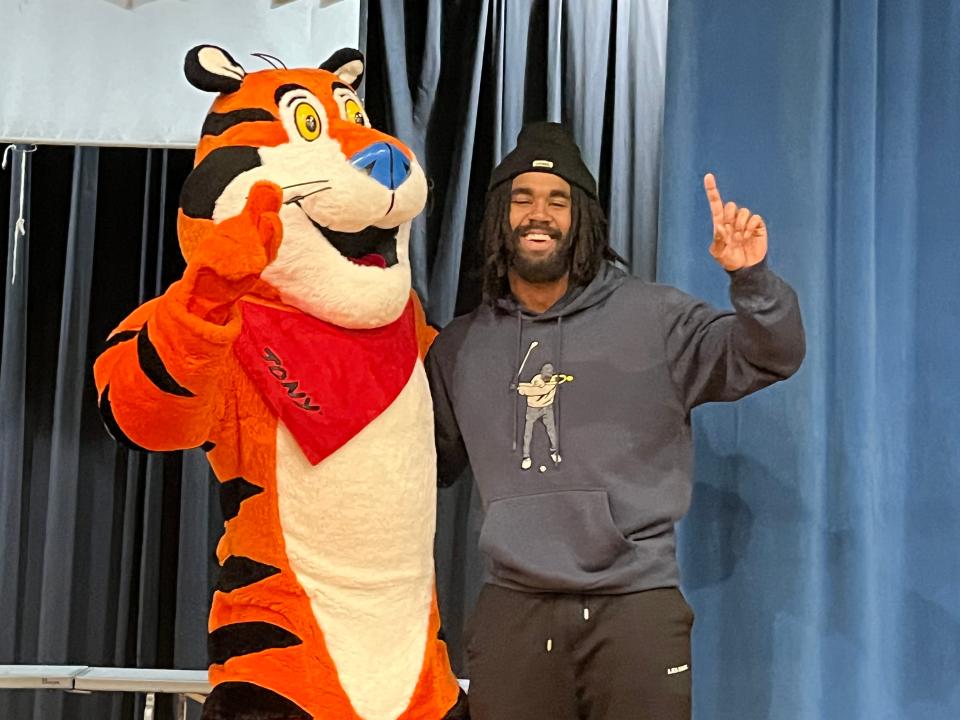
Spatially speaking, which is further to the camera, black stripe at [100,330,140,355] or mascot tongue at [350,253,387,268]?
mascot tongue at [350,253,387,268]

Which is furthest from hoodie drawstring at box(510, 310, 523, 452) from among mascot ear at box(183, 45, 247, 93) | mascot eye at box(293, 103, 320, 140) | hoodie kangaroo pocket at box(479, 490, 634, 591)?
mascot ear at box(183, 45, 247, 93)

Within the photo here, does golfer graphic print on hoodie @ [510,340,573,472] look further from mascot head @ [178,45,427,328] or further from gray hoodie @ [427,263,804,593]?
mascot head @ [178,45,427,328]

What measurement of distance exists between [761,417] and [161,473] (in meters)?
1.27

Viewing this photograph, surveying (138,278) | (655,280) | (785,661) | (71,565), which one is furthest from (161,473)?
(785,661)

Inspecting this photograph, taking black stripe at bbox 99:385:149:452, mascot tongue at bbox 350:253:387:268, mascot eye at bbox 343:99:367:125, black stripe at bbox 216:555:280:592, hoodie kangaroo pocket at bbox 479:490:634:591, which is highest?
mascot eye at bbox 343:99:367:125

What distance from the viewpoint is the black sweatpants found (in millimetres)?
1592

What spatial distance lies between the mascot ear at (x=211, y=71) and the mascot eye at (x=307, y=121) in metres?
0.12

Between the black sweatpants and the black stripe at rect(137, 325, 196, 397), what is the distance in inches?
24.5

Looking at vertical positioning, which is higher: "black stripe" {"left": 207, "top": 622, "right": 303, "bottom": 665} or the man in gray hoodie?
the man in gray hoodie

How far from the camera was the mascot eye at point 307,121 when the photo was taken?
5.23 ft

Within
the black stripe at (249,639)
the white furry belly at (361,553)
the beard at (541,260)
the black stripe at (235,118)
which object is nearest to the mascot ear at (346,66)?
the black stripe at (235,118)

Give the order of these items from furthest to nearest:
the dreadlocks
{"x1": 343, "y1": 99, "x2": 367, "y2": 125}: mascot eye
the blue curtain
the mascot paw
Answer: the blue curtain
the dreadlocks
{"x1": 343, "y1": 99, "x2": 367, "y2": 125}: mascot eye
the mascot paw

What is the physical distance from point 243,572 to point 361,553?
175 millimetres

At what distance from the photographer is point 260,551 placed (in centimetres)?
159
